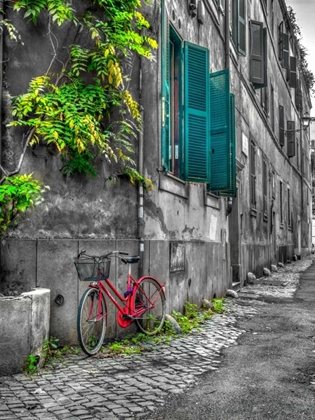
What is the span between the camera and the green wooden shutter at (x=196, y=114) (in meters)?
7.79

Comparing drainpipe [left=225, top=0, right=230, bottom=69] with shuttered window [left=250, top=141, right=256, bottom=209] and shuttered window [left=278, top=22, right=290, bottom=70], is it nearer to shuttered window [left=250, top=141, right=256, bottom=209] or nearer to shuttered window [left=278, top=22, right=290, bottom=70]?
shuttered window [left=250, top=141, right=256, bottom=209]

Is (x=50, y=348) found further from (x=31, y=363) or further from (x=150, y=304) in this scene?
(x=150, y=304)

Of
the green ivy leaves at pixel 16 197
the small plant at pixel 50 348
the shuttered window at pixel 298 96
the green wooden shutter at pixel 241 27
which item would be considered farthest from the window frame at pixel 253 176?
the shuttered window at pixel 298 96

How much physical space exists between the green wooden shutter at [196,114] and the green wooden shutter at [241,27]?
208 inches

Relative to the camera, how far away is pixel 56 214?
570cm

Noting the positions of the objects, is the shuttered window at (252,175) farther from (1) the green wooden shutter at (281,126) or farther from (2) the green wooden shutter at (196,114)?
(1) the green wooden shutter at (281,126)

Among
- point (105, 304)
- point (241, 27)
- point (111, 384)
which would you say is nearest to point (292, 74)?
point (241, 27)

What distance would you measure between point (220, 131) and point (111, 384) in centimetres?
593

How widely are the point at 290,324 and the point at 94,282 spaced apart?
327cm

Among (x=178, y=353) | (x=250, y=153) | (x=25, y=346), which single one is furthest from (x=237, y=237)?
(x=25, y=346)

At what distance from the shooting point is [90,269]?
5.20 meters

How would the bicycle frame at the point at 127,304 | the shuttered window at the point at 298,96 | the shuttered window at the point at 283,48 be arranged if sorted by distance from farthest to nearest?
the shuttered window at the point at 298,96, the shuttered window at the point at 283,48, the bicycle frame at the point at 127,304

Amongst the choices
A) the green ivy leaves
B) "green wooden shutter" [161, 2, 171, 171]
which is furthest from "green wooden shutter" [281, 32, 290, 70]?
the green ivy leaves

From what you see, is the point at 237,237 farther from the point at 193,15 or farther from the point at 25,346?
the point at 25,346
